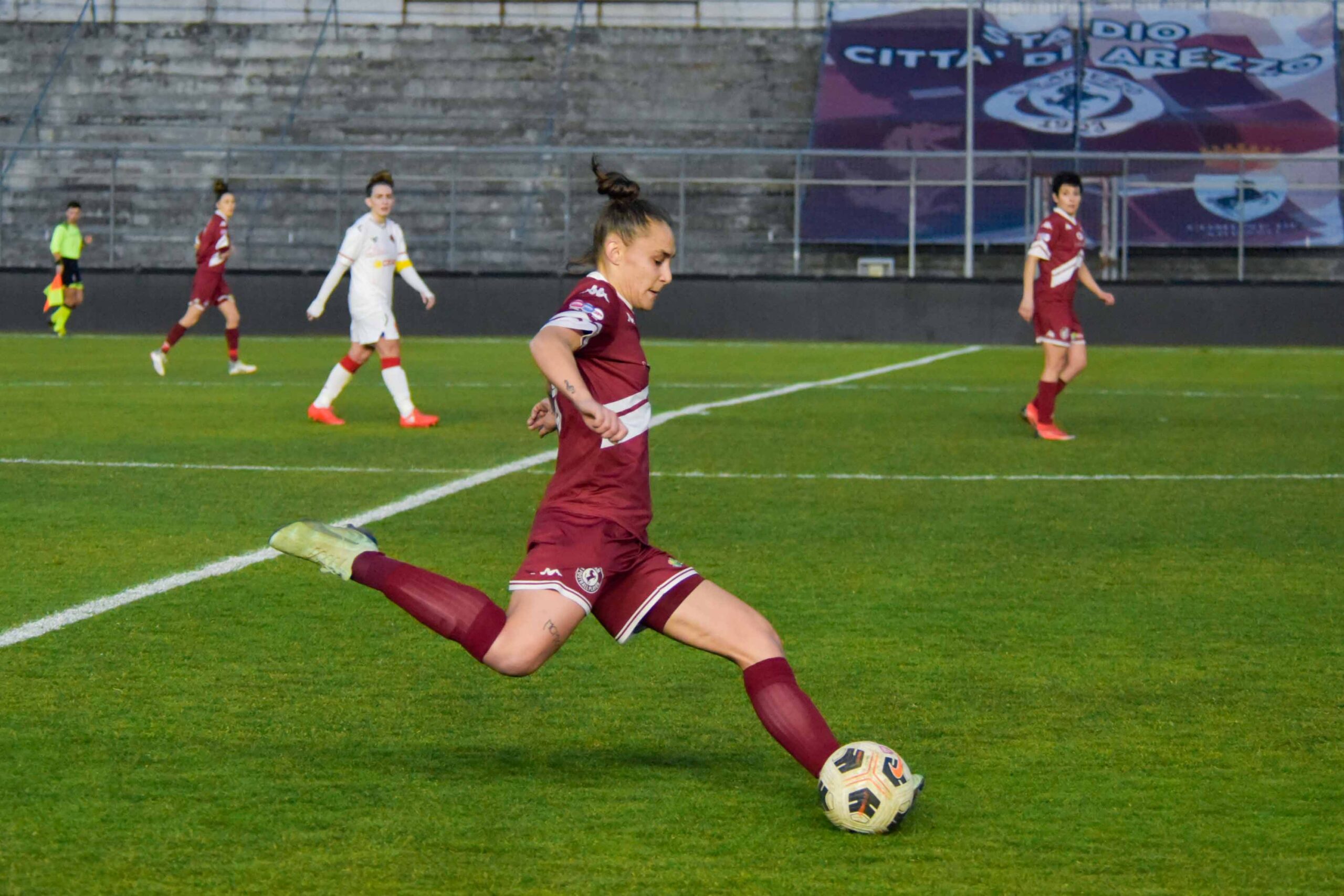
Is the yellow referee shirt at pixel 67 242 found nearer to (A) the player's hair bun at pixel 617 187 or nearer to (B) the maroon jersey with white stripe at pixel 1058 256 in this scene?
(B) the maroon jersey with white stripe at pixel 1058 256

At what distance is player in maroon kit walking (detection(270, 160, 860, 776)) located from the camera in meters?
4.42

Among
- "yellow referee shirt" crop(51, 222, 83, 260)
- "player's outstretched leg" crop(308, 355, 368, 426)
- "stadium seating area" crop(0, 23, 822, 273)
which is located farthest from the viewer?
"stadium seating area" crop(0, 23, 822, 273)

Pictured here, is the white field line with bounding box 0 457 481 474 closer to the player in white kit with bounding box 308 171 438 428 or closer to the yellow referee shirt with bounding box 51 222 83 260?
the player in white kit with bounding box 308 171 438 428

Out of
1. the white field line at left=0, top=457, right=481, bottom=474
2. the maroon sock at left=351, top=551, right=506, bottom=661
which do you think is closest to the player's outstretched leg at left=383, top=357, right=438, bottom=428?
the white field line at left=0, top=457, right=481, bottom=474

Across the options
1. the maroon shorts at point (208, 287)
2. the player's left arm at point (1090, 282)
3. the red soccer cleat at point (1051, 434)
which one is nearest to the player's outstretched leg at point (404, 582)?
the red soccer cleat at point (1051, 434)

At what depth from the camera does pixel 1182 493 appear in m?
10.2

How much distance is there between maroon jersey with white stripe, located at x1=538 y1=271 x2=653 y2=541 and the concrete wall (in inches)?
882

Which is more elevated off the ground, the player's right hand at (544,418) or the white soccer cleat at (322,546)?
the player's right hand at (544,418)

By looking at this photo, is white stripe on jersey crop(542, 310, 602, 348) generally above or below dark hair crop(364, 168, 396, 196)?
above

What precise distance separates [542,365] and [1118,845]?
1.66 meters

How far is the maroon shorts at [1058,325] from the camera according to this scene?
13.5 meters

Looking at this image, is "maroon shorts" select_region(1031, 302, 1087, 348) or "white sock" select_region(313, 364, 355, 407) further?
"white sock" select_region(313, 364, 355, 407)

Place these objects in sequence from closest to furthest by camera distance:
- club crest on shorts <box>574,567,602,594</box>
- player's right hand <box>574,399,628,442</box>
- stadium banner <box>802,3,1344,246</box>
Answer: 1. player's right hand <box>574,399,628,442</box>
2. club crest on shorts <box>574,567,602,594</box>
3. stadium banner <box>802,3,1344,246</box>

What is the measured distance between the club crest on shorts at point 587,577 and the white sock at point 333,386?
31.3ft
